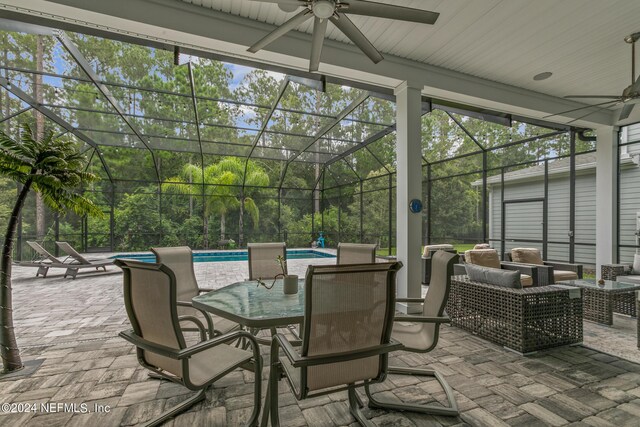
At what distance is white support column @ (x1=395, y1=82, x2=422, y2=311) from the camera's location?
4270mm

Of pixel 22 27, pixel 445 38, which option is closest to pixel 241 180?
pixel 22 27

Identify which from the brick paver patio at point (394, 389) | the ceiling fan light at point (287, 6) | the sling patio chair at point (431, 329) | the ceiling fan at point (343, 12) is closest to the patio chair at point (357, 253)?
the sling patio chair at point (431, 329)

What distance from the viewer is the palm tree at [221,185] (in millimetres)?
11750

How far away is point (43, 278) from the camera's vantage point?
669 cm

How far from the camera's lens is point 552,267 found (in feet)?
15.7

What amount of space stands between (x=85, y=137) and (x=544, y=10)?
37.4 ft

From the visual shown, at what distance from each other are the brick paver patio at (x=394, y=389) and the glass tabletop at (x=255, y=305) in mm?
727

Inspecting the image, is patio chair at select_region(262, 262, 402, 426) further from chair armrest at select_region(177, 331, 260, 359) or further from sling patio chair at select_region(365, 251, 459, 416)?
sling patio chair at select_region(365, 251, 459, 416)

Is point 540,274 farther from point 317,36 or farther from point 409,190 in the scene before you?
point 317,36

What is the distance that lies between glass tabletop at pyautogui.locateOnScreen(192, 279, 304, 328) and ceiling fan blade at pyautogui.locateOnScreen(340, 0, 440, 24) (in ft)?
7.20

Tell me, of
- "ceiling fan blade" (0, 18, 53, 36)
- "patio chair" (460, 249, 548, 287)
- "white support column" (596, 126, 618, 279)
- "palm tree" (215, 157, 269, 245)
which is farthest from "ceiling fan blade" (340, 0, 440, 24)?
"palm tree" (215, 157, 269, 245)

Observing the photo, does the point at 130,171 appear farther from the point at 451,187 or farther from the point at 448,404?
the point at 448,404

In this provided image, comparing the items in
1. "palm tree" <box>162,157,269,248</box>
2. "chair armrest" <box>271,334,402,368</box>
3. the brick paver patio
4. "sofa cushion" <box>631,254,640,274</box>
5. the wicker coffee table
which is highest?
"palm tree" <box>162,157,269,248</box>

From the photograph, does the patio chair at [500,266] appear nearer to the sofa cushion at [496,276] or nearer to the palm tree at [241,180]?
the sofa cushion at [496,276]
